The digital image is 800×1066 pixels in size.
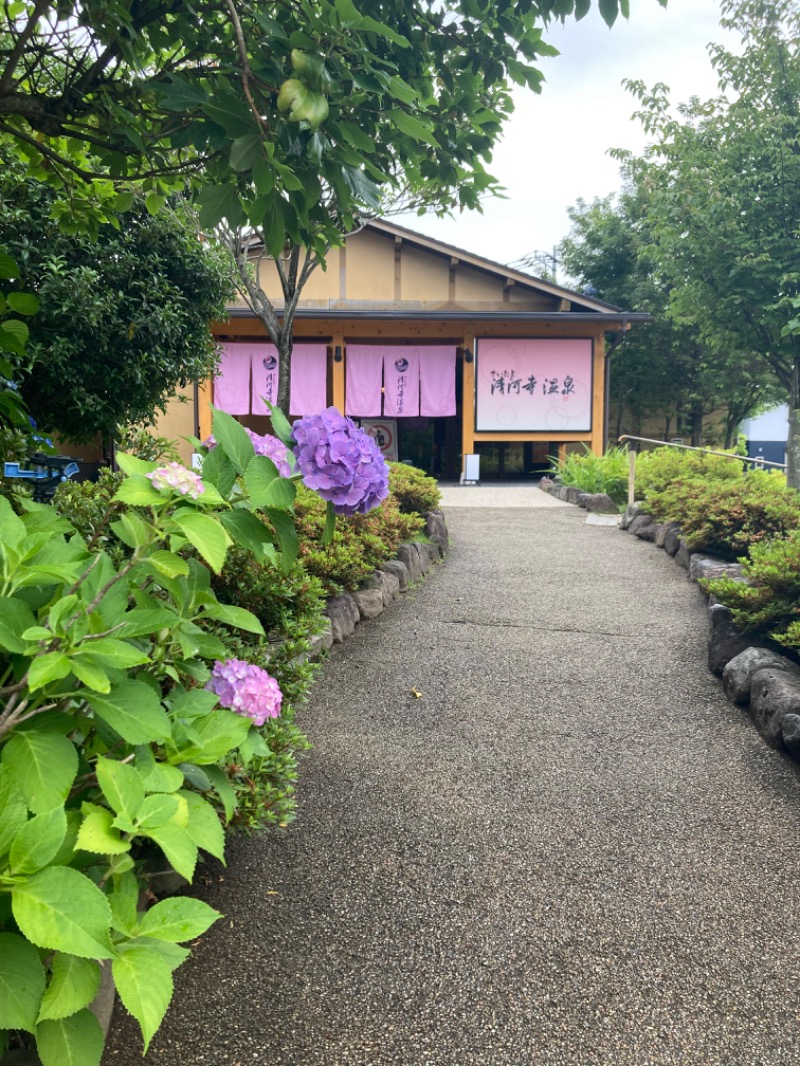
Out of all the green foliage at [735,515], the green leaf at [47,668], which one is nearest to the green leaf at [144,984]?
the green leaf at [47,668]

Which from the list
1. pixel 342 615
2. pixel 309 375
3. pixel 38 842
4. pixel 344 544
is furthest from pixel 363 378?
pixel 38 842

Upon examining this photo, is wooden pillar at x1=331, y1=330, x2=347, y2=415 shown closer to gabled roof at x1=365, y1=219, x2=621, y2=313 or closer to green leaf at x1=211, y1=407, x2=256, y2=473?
gabled roof at x1=365, y1=219, x2=621, y2=313

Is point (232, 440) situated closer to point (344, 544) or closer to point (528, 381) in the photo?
point (344, 544)

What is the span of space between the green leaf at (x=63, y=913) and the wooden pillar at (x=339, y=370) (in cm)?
1475

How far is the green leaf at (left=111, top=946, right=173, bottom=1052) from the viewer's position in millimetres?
971

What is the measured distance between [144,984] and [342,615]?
13.3 feet

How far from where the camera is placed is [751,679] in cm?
403

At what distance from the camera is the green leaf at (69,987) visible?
996 millimetres

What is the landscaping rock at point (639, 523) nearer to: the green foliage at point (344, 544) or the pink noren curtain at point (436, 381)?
the green foliage at point (344, 544)

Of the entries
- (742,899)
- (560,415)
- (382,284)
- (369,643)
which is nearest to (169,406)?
(382,284)

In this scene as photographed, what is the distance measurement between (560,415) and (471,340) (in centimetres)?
251

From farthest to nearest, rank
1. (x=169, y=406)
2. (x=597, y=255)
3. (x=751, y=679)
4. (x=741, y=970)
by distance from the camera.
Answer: (x=597, y=255), (x=169, y=406), (x=751, y=679), (x=741, y=970)

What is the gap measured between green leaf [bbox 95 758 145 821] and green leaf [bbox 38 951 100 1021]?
21 cm

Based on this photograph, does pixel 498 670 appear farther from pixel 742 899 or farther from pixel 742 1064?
pixel 742 1064
